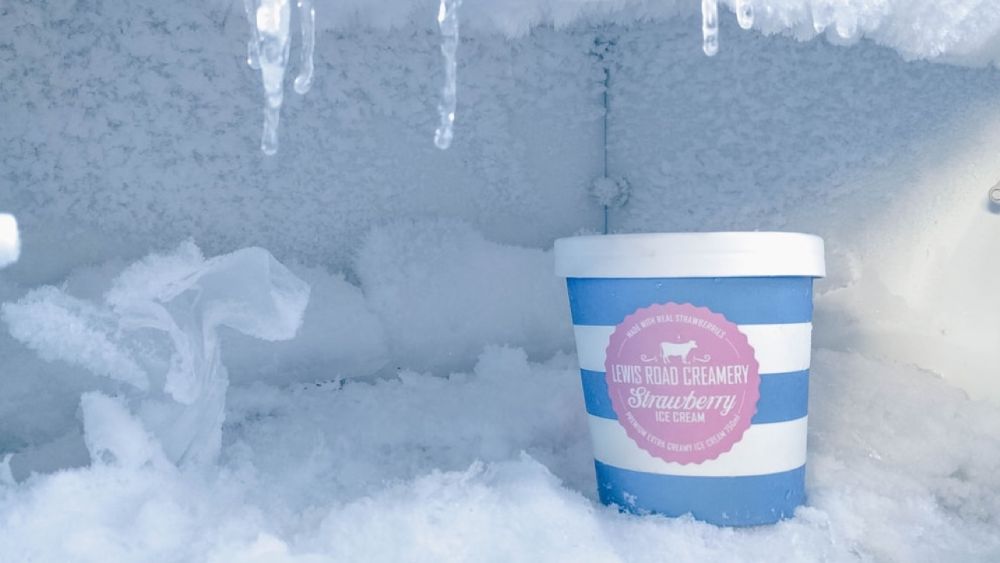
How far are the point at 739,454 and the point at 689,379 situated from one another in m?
0.08

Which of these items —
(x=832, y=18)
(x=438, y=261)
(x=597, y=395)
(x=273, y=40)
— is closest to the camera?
(x=273, y=40)

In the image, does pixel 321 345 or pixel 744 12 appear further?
pixel 321 345

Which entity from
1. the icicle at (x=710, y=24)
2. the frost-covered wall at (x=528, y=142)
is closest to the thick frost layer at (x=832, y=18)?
the frost-covered wall at (x=528, y=142)


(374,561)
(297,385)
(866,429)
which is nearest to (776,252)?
(866,429)

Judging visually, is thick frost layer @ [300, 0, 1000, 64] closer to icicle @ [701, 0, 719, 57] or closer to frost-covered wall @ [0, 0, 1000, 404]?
frost-covered wall @ [0, 0, 1000, 404]

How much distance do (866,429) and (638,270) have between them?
38cm

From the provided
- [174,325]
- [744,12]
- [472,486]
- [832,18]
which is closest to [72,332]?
[174,325]

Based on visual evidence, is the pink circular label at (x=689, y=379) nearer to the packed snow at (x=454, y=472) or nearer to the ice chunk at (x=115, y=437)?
the packed snow at (x=454, y=472)

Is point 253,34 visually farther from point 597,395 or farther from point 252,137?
point 597,395

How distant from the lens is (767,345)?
31.8 inches

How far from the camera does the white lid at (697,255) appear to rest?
79 cm

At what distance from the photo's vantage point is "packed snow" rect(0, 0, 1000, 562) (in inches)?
31.4

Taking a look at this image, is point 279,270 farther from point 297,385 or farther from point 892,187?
point 892,187

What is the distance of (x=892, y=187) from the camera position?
1113 millimetres
